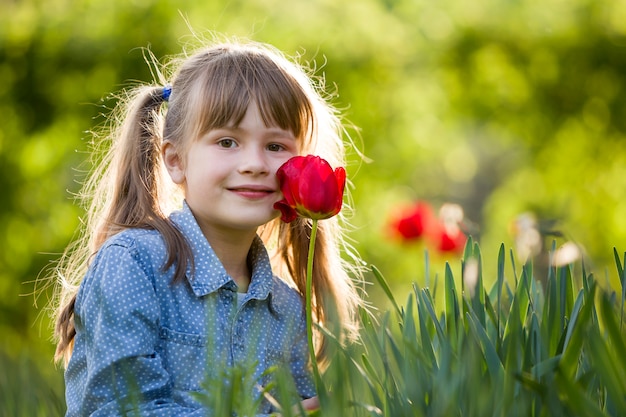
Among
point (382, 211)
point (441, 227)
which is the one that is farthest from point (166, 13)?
point (441, 227)

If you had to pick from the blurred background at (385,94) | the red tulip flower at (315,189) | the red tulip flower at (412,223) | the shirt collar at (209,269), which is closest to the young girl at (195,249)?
the shirt collar at (209,269)

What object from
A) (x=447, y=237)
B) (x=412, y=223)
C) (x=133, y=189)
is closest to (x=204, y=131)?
(x=133, y=189)

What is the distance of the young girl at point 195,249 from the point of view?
143 cm

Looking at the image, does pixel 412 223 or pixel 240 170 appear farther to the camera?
pixel 412 223

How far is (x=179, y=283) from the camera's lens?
61.9 inches

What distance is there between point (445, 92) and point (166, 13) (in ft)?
5.79

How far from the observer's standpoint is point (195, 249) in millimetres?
1624

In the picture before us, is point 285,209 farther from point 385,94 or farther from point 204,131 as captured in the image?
point 385,94

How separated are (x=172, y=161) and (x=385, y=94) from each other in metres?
3.54

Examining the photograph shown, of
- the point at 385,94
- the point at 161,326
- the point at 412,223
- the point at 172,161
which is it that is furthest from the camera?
the point at 385,94

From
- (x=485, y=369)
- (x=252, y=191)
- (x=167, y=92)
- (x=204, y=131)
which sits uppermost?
(x=167, y=92)

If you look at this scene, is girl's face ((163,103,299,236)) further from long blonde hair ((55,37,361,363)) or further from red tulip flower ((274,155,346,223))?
red tulip flower ((274,155,346,223))

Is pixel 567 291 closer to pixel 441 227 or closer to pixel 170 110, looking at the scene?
pixel 170 110

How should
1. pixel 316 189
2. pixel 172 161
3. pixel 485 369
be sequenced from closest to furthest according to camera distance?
pixel 485 369, pixel 316 189, pixel 172 161
